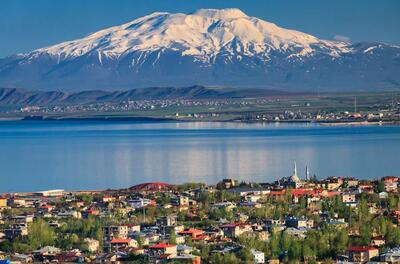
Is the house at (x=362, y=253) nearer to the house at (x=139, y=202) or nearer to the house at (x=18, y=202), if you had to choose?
the house at (x=139, y=202)

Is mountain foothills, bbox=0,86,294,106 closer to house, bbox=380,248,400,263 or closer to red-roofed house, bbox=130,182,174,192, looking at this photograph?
red-roofed house, bbox=130,182,174,192

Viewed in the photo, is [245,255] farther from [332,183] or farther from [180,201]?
[332,183]

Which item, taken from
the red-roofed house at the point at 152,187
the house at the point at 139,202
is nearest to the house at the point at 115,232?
the house at the point at 139,202

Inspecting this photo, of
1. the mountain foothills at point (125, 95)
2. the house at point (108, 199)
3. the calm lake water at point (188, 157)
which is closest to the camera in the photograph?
the house at point (108, 199)

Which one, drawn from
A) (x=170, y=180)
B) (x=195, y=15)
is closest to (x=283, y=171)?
(x=170, y=180)

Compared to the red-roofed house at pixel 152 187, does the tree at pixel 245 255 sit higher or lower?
lower

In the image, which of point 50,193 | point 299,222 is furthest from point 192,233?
point 50,193
